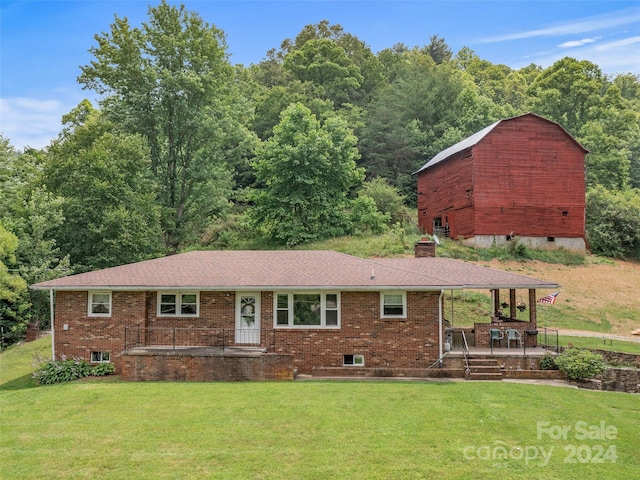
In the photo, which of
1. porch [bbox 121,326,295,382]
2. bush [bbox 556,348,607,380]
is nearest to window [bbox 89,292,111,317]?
porch [bbox 121,326,295,382]

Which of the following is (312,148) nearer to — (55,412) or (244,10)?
(244,10)

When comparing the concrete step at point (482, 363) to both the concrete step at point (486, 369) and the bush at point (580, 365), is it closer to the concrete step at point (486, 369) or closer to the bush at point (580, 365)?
the concrete step at point (486, 369)

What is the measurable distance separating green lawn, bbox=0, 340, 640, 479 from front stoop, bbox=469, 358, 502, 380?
146cm

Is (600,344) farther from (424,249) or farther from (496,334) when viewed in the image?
(424,249)

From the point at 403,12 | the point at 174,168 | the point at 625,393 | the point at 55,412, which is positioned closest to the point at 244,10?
the point at 403,12

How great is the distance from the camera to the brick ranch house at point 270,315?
15984mm

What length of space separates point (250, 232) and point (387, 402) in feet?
104

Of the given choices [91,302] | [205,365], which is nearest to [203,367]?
[205,365]

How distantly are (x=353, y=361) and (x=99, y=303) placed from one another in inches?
341

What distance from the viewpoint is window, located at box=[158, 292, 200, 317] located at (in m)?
16.9

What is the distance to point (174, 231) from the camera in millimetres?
36188

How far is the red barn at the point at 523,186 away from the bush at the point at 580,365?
2155 centimetres

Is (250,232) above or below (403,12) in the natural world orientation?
below

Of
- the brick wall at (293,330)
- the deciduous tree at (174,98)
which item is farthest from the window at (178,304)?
the deciduous tree at (174,98)
